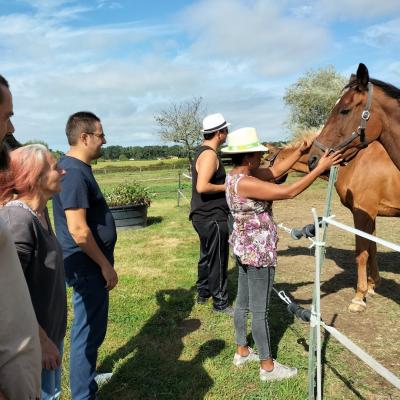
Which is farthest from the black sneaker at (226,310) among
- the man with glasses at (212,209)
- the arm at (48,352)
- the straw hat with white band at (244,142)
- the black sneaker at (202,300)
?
the arm at (48,352)

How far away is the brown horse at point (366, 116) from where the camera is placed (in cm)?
371

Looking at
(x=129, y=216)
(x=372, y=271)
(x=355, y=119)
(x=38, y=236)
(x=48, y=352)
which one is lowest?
(x=372, y=271)

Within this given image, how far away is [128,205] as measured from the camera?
32.9 ft

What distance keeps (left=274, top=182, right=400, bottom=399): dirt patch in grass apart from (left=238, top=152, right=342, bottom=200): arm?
1.61 metres

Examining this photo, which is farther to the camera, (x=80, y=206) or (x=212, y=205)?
(x=212, y=205)

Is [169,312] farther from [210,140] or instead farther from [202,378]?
[210,140]

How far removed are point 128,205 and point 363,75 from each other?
23.9ft

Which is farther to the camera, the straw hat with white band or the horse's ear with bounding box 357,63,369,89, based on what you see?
the horse's ear with bounding box 357,63,369,89

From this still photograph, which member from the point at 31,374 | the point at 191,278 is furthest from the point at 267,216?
the point at 191,278

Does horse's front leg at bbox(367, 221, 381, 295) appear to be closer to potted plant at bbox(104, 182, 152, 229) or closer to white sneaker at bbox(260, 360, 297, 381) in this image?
white sneaker at bbox(260, 360, 297, 381)

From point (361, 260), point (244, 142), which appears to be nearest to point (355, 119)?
point (244, 142)

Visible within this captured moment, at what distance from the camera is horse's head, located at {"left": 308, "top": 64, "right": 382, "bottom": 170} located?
12.3ft

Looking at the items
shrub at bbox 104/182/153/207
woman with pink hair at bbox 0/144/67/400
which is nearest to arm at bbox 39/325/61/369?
woman with pink hair at bbox 0/144/67/400

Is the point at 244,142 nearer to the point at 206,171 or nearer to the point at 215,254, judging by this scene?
A: the point at 206,171
